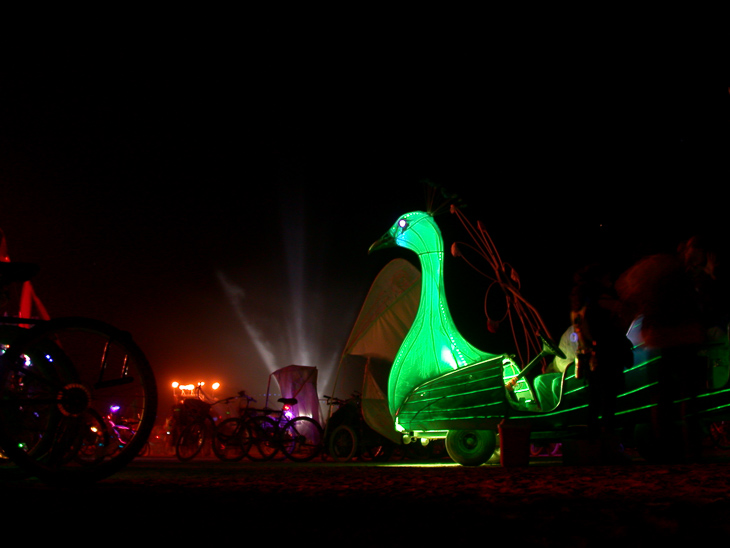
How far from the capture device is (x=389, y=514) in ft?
6.01

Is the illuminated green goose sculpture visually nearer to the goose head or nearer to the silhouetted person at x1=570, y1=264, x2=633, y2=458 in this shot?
the goose head

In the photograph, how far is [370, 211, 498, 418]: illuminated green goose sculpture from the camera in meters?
6.89

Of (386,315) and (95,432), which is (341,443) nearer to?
(386,315)

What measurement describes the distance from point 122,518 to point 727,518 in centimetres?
183

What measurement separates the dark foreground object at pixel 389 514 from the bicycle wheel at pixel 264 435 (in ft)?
25.9

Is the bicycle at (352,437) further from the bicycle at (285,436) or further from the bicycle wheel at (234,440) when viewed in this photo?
the bicycle wheel at (234,440)

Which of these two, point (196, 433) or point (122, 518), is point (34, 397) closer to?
point (122, 518)

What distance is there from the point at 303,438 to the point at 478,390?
17.5 ft

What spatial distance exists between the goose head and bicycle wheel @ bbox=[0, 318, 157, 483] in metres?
5.18

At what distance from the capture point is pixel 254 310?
21.6 meters

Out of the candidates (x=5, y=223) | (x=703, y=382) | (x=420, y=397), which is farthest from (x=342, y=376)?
(x=703, y=382)

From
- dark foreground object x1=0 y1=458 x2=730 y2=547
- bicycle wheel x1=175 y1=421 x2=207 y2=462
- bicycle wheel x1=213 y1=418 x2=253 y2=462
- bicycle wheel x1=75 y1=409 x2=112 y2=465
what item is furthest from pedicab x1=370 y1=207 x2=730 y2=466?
bicycle wheel x1=175 y1=421 x2=207 y2=462

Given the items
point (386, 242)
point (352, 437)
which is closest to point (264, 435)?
point (352, 437)

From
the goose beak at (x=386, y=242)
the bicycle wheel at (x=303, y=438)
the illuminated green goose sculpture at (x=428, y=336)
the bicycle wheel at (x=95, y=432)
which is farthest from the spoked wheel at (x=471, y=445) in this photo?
the bicycle wheel at (x=303, y=438)
